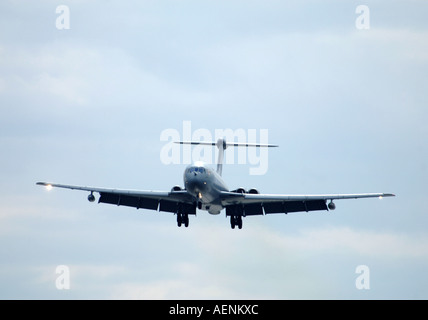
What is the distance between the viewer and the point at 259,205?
3393 inches

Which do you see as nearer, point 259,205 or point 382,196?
point 382,196

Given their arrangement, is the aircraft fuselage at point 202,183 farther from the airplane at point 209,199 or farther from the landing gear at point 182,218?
the landing gear at point 182,218

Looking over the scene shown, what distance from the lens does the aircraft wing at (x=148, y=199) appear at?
267ft

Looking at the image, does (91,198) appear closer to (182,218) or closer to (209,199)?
(182,218)

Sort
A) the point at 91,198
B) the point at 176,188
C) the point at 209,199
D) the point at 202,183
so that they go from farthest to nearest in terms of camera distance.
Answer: the point at 176,188 < the point at 91,198 < the point at 209,199 < the point at 202,183

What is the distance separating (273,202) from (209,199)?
8567 mm

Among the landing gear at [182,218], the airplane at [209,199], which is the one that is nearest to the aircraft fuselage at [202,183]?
the airplane at [209,199]

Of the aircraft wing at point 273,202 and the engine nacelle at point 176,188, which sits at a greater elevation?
the engine nacelle at point 176,188

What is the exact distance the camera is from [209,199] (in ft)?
259

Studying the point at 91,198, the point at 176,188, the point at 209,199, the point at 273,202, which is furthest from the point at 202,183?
the point at 273,202
